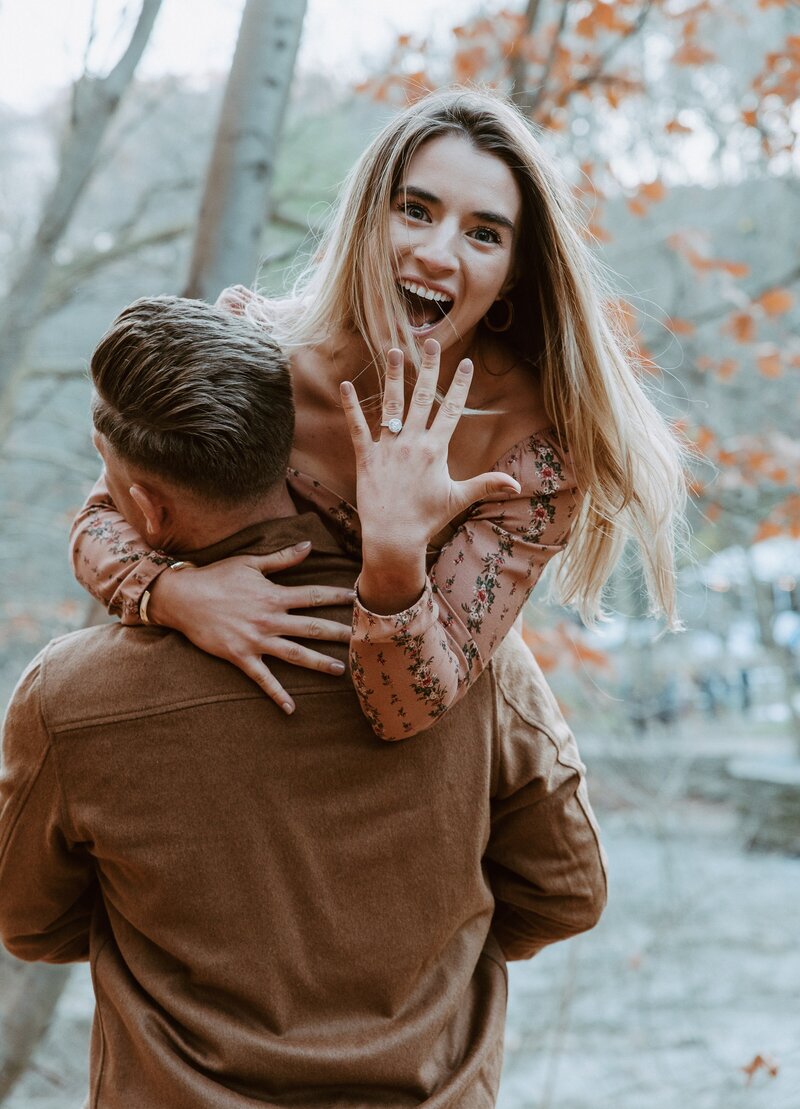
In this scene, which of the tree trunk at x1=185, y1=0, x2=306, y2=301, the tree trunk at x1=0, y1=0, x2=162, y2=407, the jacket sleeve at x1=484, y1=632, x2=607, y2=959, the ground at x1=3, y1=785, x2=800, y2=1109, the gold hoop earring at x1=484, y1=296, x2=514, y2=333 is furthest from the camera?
the ground at x1=3, y1=785, x2=800, y2=1109

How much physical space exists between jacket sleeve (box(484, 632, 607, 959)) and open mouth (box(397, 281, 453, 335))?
0.46 m

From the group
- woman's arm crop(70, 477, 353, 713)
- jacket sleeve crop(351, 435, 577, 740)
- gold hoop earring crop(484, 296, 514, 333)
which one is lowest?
woman's arm crop(70, 477, 353, 713)

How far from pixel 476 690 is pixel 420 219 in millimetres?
656

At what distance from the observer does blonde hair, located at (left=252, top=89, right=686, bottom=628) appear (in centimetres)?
157

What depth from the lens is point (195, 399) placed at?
1.27 m

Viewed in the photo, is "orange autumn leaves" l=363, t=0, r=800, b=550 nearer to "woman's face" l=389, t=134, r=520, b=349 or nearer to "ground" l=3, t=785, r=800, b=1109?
"woman's face" l=389, t=134, r=520, b=349

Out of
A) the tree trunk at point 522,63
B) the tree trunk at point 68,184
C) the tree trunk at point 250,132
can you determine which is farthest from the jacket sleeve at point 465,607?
the tree trunk at point 522,63

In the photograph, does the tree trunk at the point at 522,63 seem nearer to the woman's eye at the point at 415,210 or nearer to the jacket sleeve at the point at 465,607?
the woman's eye at the point at 415,210

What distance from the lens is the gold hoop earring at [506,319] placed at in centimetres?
171

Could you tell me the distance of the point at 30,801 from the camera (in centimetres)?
135

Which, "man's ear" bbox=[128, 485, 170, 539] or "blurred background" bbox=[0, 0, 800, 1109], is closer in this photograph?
"man's ear" bbox=[128, 485, 170, 539]

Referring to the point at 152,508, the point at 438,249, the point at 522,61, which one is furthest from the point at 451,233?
the point at 522,61

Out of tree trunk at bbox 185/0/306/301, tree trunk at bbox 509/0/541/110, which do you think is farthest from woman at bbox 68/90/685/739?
tree trunk at bbox 509/0/541/110

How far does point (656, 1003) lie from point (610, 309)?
496 centimetres
